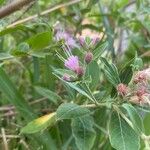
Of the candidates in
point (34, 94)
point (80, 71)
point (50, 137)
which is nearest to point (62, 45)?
point (80, 71)

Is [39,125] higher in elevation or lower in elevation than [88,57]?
lower

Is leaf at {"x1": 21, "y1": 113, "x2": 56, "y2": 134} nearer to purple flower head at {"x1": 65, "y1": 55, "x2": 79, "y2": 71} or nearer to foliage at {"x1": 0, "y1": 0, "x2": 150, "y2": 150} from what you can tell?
foliage at {"x1": 0, "y1": 0, "x2": 150, "y2": 150}

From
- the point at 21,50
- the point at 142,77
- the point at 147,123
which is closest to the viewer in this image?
the point at 142,77

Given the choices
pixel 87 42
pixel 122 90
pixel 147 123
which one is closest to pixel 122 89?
pixel 122 90

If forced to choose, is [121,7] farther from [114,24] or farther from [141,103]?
[141,103]

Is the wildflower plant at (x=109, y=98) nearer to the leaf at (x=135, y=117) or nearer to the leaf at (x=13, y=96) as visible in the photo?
the leaf at (x=135, y=117)

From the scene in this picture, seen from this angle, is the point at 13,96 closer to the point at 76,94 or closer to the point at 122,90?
the point at 76,94
